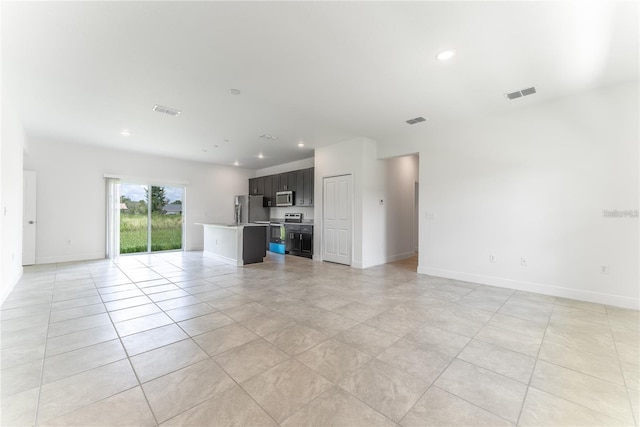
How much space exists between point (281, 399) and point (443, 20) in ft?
10.5

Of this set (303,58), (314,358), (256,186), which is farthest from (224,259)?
(303,58)

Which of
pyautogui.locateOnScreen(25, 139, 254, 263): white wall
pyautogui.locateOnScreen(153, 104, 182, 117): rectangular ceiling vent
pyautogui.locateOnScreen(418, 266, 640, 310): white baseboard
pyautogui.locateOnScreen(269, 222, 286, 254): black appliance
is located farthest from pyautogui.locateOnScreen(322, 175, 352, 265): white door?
pyautogui.locateOnScreen(25, 139, 254, 263): white wall

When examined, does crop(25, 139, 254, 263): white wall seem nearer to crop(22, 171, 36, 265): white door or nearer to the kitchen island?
crop(22, 171, 36, 265): white door

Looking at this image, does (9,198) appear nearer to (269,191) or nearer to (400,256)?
(269,191)

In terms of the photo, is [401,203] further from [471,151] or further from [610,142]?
[610,142]

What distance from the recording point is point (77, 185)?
21.0ft

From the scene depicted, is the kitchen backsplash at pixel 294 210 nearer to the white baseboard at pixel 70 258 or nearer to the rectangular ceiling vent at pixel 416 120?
the rectangular ceiling vent at pixel 416 120

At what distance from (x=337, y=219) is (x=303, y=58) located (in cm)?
391

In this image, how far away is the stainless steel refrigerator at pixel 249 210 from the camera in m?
8.70

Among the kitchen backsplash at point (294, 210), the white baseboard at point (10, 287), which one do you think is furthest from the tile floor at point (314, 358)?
the kitchen backsplash at point (294, 210)

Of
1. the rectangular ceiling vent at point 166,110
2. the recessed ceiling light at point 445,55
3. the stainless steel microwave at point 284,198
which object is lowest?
the stainless steel microwave at point 284,198

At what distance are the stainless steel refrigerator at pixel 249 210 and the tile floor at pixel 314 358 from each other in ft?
16.2

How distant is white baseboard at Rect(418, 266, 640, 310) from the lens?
3.36 meters

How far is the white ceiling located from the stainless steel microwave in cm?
339
